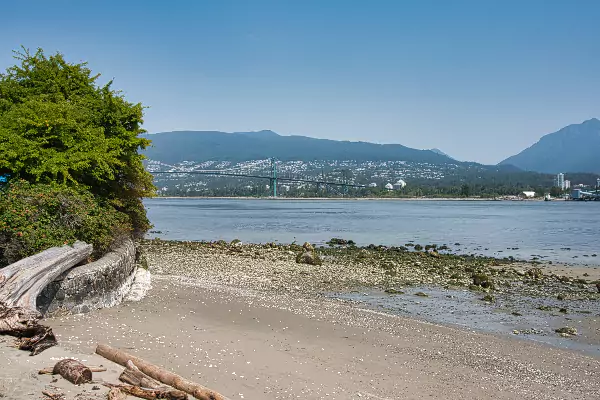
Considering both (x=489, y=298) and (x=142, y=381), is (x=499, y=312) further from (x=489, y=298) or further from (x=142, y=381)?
(x=142, y=381)

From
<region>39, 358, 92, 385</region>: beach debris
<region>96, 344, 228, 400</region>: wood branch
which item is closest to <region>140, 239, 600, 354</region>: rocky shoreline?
<region>96, 344, 228, 400</region>: wood branch

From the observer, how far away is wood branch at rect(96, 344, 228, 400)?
5.91 meters

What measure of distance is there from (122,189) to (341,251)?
16748 mm

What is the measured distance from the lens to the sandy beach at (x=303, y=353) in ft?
23.8

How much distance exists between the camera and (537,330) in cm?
1217

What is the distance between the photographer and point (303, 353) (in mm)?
9055

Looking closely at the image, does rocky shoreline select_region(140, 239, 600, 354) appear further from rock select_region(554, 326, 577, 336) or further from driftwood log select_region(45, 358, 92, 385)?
driftwood log select_region(45, 358, 92, 385)

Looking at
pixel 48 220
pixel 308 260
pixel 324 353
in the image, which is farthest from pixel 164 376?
pixel 308 260

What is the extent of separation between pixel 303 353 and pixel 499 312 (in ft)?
22.7

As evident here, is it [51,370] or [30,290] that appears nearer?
[51,370]

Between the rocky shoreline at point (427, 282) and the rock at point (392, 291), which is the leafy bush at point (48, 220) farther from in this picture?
the rock at point (392, 291)

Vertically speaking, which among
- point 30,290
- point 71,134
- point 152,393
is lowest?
point 152,393

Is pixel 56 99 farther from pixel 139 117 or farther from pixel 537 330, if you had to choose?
pixel 537 330

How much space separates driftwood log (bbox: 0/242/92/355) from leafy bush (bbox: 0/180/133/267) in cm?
52
